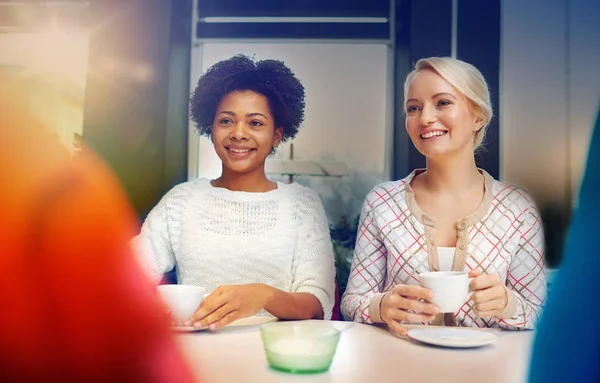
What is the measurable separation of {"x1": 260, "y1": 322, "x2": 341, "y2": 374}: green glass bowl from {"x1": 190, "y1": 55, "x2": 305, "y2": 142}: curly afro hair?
0.69m

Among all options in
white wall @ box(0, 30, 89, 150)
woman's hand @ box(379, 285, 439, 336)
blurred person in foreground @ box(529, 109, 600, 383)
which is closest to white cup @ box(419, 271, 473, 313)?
woman's hand @ box(379, 285, 439, 336)

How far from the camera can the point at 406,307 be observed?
86 cm

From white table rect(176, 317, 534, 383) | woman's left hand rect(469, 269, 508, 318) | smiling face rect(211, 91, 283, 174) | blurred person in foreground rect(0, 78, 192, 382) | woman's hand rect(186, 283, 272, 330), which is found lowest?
white table rect(176, 317, 534, 383)

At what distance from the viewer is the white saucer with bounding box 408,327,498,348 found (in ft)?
2.44

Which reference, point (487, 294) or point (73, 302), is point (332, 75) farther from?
point (73, 302)

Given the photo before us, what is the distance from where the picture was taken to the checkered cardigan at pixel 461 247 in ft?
3.50

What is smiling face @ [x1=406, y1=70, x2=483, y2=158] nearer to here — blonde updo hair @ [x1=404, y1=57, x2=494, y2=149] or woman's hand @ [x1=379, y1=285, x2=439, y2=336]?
blonde updo hair @ [x1=404, y1=57, x2=494, y2=149]

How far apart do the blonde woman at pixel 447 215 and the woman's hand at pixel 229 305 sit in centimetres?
20

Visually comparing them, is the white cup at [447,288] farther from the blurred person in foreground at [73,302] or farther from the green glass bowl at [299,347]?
the blurred person in foreground at [73,302]

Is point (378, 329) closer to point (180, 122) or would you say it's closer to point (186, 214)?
point (186, 214)

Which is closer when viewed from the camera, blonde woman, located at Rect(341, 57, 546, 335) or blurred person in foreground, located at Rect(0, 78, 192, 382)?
blurred person in foreground, located at Rect(0, 78, 192, 382)

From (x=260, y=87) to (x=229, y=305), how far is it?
1.95 feet

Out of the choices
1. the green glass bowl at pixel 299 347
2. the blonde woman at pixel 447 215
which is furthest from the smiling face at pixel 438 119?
the green glass bowl at pixel 299 347

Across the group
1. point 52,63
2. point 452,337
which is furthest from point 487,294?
point 52,63
